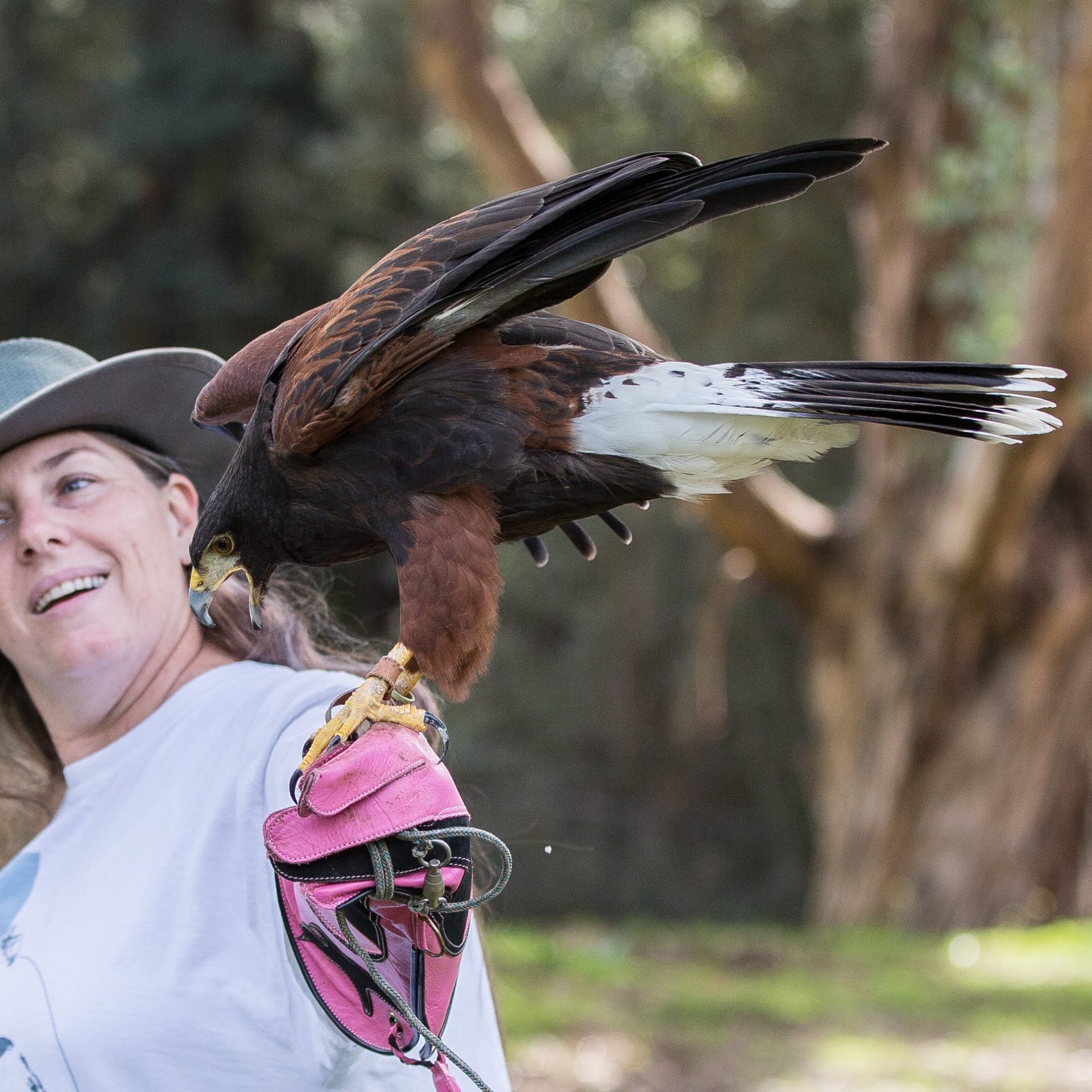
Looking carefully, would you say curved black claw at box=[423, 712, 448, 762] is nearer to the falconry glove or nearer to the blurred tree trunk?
the falconry glove

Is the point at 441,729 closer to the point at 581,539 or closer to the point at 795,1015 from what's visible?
the point at 581,539

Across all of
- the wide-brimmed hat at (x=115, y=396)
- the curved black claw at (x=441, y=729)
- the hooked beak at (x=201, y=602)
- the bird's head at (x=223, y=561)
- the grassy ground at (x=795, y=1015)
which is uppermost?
the wide-brimmed hat at (x=115, y=396)

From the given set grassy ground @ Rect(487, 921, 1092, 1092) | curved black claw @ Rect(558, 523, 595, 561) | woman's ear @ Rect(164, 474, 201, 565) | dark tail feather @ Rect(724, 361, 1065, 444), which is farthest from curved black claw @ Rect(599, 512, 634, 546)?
grassy ground @ Rect(487, 921, 1092, 1092)

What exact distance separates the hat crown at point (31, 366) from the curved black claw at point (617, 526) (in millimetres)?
811

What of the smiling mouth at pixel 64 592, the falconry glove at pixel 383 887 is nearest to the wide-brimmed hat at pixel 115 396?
the smiling mouth at pixel 64 592

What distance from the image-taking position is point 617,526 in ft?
6.95

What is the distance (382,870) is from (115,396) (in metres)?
0.96

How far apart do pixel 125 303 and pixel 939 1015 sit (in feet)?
38.9

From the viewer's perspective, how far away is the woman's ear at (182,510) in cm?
214

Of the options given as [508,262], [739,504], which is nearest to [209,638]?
[508,262]

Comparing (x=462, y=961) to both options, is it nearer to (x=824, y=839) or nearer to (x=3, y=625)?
(x=3, y=625)

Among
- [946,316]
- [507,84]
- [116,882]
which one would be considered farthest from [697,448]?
[946,316]

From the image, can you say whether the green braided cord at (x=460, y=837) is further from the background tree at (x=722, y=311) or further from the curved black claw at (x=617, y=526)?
the background tree at (x=722, y=311)

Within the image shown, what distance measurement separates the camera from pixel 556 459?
168 cm
